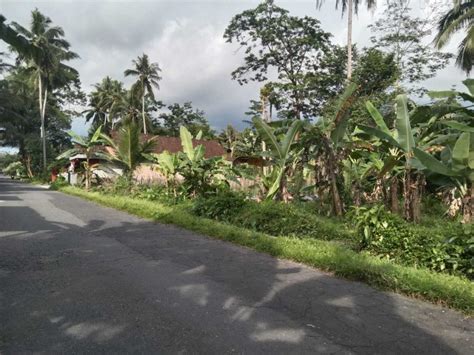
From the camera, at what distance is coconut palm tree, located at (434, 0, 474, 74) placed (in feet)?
68.8

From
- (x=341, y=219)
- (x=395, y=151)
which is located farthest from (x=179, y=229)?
(x=395, y=151)

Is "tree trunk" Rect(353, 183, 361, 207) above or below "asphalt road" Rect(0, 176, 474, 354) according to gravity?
above

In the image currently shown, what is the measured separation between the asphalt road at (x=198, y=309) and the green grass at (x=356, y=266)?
168mm

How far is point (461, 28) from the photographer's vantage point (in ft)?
72.5

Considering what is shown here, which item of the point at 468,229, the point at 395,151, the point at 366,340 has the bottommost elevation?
the point at 366,340

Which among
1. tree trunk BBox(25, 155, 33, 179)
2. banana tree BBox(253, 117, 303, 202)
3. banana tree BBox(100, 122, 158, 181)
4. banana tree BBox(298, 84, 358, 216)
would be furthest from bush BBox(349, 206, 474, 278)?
tree trunk BBox(25, 155, 33, 179)

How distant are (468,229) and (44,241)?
294 inches

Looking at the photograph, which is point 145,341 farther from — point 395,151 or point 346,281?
point 395,151

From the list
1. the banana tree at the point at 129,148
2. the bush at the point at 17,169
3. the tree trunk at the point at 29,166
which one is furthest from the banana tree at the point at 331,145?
the bush at the point at 17,169

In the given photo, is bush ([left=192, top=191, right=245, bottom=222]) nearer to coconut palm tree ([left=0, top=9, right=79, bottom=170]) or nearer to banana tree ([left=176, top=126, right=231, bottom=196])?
banana tree ([left=176, top=126, right=231, bottom=196])

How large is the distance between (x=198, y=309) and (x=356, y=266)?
239cm

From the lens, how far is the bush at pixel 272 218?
27.2 ft

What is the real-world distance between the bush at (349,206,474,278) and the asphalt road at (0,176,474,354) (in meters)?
1.16

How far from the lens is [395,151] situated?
30.4 ft
